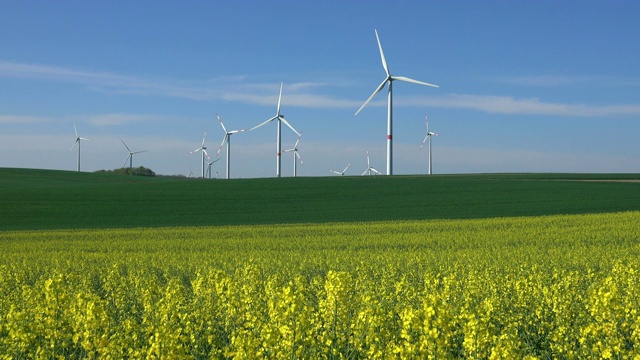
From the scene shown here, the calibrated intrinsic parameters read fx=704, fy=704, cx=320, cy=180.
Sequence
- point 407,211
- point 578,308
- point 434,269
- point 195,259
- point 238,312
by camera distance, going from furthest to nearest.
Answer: point 407,211, point 195,259, point 434,269, point 578,308, point 238,312

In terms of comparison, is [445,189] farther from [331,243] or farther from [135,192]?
[331,243]

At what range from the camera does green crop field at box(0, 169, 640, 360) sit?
9242 mm

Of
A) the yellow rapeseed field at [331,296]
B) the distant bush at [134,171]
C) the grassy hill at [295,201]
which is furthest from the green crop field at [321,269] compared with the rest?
the distant bush at [134,171]

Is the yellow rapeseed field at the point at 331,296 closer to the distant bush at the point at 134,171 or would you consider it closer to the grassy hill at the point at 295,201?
the grassy hill at the point at 295,201

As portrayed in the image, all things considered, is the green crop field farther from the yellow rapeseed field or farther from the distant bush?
the distant bush

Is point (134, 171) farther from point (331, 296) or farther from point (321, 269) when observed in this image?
point (331, 296)

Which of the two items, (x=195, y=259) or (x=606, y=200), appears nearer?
(x=195, y=259)

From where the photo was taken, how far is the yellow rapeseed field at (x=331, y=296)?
8.80 m

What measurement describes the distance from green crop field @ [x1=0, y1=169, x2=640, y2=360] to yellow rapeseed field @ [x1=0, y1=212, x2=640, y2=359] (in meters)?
0.06

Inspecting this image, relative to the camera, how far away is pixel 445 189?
71.1m

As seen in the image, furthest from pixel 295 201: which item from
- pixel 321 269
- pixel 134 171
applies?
pixel 134 171

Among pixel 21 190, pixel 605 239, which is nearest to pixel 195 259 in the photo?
pixel 605 239

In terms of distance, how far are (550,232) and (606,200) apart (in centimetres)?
2498

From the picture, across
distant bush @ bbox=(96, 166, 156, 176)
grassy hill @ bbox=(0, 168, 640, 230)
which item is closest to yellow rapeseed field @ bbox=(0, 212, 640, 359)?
grassy hill @ bbox=(0, 168, 640, 230)
